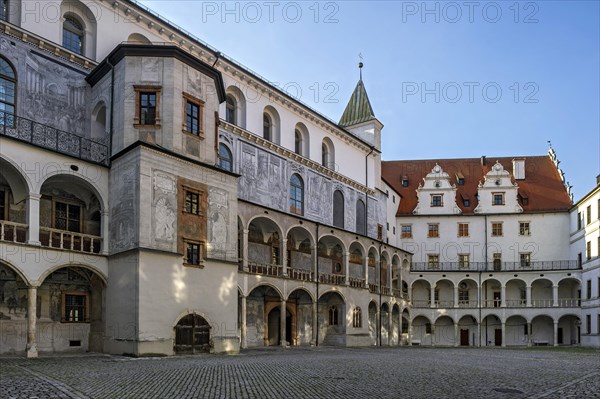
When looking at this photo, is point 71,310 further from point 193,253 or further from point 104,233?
point 193,253

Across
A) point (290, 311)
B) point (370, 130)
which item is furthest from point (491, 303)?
point (290, 311)

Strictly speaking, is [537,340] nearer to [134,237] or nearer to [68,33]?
[134,237]

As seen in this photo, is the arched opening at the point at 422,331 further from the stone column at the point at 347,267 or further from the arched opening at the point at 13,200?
the arched opening at the point at 13,200

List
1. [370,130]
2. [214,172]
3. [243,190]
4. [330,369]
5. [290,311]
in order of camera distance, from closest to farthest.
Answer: [330,369]
[214,172]
[243,190]
[290,311]
[370,130]

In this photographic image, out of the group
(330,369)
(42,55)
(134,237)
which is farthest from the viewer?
(42,55)

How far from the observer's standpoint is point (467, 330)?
195ft

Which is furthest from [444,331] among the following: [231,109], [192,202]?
[192,202]

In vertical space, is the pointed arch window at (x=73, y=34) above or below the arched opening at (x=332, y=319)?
above

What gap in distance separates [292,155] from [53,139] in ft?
60.4

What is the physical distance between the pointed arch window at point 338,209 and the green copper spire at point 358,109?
10290 millimetres

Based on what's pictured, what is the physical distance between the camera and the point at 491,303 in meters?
58.6

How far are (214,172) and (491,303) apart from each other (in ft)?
132

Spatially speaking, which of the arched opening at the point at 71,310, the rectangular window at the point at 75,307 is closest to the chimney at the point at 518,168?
the arched opening at the point at 71,310

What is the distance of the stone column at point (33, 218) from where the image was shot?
73.3ft
